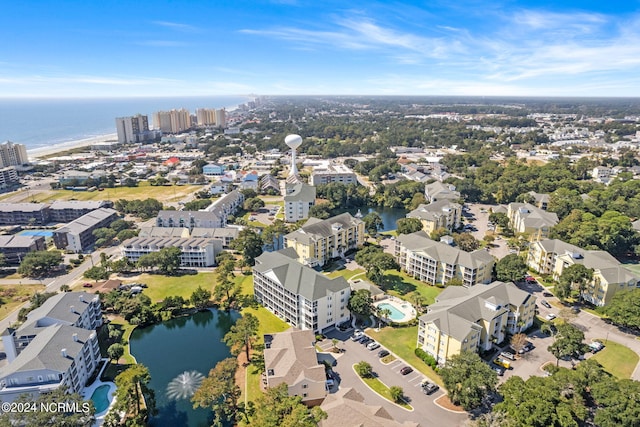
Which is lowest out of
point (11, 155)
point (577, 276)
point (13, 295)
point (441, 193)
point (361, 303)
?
point (13, 295)

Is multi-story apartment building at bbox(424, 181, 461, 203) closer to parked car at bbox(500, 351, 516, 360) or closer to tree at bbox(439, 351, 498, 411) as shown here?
parked car at bbox(500, 351, 516, 360)

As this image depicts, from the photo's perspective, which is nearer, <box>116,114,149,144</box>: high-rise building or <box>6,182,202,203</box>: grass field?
<box>6,182,202,203</box>: grass field

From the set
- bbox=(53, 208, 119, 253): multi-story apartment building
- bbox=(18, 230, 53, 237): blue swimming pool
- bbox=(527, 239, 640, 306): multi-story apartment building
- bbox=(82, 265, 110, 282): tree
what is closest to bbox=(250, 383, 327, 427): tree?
bbox=(82, 265, 110, 282): tree

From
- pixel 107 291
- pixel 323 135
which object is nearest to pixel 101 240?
pixel 107 291

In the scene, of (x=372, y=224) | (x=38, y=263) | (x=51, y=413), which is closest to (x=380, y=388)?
(x=51, y=413)

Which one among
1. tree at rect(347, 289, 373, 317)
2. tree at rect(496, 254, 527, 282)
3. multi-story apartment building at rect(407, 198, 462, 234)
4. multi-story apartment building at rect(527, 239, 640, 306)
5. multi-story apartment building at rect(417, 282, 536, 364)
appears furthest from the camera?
multi-story apartment building at rect(407, 198, 462, 234)

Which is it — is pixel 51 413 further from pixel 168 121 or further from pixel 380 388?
pixel 168 121

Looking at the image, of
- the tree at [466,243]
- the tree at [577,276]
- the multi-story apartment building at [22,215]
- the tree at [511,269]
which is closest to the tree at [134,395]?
the tree at [511,269]

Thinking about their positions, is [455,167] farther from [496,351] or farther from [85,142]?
[85,142]
